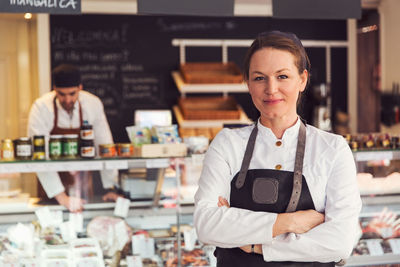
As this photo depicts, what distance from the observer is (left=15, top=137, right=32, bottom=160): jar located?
3.20m

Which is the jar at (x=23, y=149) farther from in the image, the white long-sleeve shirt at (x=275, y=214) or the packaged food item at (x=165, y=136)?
the white long-sleeve shirt at (x=275, y=214)

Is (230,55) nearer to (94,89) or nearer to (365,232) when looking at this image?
(94,89)

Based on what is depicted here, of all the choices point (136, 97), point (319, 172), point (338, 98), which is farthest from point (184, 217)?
point (338, 98)

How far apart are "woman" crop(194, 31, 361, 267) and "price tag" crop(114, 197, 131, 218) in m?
1.81

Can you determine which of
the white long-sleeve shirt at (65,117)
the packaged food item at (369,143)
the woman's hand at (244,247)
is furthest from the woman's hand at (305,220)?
the white long-sleeve shirt at (65,117)

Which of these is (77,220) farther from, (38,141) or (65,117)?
(65,117)

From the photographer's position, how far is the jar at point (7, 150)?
3.22m

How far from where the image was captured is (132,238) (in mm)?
3506

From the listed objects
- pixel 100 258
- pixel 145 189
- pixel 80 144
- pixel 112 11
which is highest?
pixel 112 11

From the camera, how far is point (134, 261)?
350 centimetres

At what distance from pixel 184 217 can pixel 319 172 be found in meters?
1.94

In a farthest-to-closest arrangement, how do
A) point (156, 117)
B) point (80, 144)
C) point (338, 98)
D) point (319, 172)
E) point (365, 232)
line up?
point (338, 98)
point (156, 117)
point (365, 232)
point (80, 144)
point (319, 172)

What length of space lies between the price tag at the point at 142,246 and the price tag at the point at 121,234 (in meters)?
0.05

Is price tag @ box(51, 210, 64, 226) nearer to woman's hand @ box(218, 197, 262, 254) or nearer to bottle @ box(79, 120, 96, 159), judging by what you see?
bottle @ box(79, 120, 96, 159)
